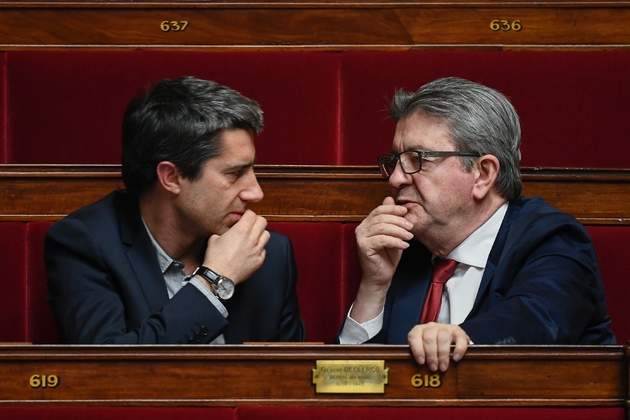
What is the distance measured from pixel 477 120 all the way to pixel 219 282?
0.88 ft

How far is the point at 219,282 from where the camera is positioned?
84 cm

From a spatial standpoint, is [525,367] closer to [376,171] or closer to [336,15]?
[376,171]

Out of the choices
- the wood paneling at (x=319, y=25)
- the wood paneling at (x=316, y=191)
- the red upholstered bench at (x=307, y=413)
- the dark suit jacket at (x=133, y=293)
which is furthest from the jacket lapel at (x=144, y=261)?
the wood paneling at (x=319, y=25)

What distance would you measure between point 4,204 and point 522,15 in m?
0.60

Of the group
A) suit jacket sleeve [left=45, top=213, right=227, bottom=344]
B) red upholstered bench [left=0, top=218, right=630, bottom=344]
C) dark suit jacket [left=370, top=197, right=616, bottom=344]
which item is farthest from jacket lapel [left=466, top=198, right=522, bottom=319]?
suit jacket sleeve [left=45, top=213, right=227, bottom=344]

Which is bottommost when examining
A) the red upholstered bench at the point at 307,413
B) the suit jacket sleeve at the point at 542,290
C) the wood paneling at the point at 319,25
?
the red upholstered bench at the point at 307,413

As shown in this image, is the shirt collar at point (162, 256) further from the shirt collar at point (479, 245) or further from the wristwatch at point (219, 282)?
the shirt collar at point (479, 245)

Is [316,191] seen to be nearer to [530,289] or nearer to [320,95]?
[320,95]

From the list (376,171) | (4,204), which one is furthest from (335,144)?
(4,204)

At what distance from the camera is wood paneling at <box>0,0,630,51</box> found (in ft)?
3.67

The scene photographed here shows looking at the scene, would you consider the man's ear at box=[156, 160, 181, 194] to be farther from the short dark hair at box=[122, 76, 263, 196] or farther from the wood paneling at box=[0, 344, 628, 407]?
the wood paneling at box=[0, 344, 628, 407]

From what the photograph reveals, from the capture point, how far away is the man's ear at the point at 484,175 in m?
0.88

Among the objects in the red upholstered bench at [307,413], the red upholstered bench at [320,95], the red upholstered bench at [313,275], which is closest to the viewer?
the red upholstered bench at [307,413]

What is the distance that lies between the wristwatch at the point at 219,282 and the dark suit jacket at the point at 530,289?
145 millimetres
